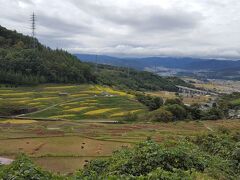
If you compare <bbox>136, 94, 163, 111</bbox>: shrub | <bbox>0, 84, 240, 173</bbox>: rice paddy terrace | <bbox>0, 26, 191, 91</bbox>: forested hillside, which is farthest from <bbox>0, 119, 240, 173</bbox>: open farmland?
<bbox>0, 26, 191, 91</bbox>: forested hillside

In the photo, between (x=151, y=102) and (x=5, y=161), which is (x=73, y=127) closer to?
(x=5, y=161)

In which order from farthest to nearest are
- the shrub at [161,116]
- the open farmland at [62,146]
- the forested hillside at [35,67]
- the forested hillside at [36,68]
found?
the forested hillside at [35,67] < the forested hillside at [36,68] < the shrub at [161,116] < the open farmland at [62,146]

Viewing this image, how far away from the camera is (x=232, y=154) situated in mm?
22422

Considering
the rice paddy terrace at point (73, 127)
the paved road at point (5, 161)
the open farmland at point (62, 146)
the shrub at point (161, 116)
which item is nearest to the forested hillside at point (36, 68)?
the rice paddy terrace at point (73, 127)

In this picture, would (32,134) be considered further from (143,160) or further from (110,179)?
(110,179)

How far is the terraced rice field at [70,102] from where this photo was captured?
256ft

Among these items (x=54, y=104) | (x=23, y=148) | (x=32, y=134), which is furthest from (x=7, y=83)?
(x=23, y=148)

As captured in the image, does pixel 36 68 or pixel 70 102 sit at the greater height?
pixel 36 68

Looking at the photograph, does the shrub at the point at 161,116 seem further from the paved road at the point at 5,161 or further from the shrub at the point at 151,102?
the paved road at the point at 5,161

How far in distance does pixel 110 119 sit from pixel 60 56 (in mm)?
60222

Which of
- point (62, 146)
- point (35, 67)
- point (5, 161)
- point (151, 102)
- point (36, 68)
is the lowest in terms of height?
point (151, 102)

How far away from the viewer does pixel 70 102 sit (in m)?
87.2

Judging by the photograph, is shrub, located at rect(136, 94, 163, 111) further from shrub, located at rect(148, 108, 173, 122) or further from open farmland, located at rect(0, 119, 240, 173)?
open farmland, located at rect(0, 119, 240, 173)

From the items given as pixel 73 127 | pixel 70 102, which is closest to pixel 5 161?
pixel 73 127
